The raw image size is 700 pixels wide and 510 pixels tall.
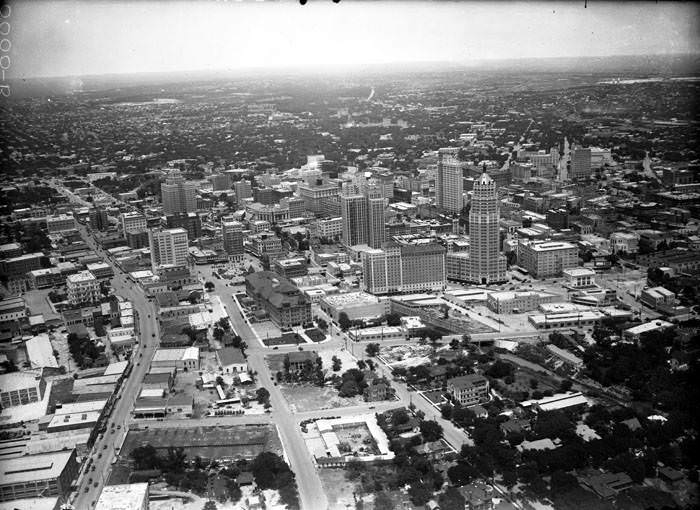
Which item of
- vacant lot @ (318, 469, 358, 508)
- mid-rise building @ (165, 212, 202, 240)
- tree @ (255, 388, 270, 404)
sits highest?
mid-rise building @ (165, 212, 202, 240)

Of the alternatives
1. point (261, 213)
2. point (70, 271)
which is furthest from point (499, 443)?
point (261, 213)

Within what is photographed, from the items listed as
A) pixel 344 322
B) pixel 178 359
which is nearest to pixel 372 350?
pixel 344 322

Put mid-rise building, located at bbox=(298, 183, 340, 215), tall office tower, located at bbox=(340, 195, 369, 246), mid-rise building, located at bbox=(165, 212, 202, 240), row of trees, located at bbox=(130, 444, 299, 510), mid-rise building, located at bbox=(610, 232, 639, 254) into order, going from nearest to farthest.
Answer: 1. row of trees, located at bbox=(130, 444, 299, 510)
2. mid-rise building, located at bbox=(610, 232, 639, 254)
3. tall office tower, located at bbox=(340, 195, 369, 246)
4. mid-rise building, located at bbox=(165, 212, 202, 240)
5. mid-rise building, located at bbox=(298, 183, 340, 215)

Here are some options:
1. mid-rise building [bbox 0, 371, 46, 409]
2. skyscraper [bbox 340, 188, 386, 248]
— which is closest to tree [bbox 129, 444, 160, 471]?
mid-rise building [bbox 0, 371, 46, 409]

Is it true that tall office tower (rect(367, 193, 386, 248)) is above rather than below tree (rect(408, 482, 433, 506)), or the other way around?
above

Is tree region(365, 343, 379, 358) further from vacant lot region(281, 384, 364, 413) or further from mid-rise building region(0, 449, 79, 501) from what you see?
mid-rise building region(0, 449, 79, 501)

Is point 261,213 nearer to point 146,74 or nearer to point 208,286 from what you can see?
point 208,286

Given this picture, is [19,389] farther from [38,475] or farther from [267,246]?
[267,246]
